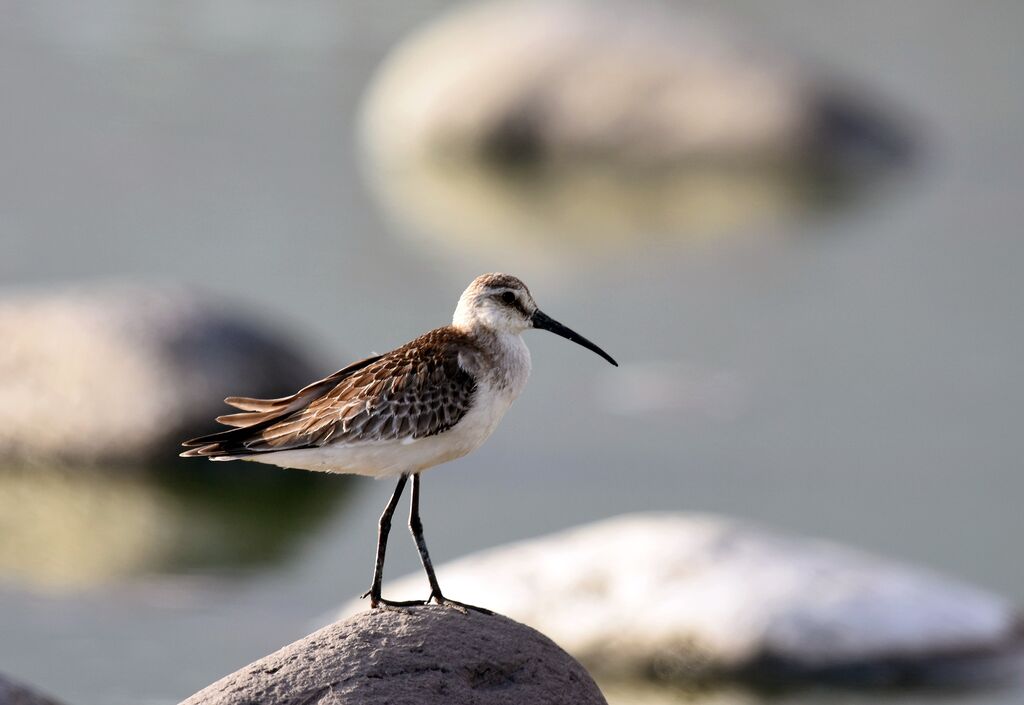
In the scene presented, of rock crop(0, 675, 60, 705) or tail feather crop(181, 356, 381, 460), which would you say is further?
rock crop(0, 675, 60, 705)

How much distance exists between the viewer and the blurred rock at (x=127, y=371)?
17.9m

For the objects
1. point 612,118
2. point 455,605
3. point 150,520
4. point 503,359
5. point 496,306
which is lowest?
point 455,605

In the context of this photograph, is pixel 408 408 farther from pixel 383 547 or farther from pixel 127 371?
pixel 127 371

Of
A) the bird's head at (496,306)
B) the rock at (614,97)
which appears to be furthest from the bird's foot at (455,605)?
the rock at (614,97)

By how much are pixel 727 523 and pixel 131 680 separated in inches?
174

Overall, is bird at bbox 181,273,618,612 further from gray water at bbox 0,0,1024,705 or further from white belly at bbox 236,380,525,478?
gray water at bbox 0,0,1024,705

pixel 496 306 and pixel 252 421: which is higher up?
pixel 496 306

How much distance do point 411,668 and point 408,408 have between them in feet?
3.82

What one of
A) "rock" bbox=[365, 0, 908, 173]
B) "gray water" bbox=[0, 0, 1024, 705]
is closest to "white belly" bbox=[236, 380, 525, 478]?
"gray water" bbox=[0, 0, 1024, 705]

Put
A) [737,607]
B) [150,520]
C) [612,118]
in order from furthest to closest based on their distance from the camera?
[612,118]
[150,520]
[737,607]

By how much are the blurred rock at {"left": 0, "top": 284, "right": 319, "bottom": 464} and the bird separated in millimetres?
8900

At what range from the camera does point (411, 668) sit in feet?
28.9

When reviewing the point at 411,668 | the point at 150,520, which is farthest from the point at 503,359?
the point at 150,520

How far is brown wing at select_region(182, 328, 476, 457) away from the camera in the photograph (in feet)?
28.7
